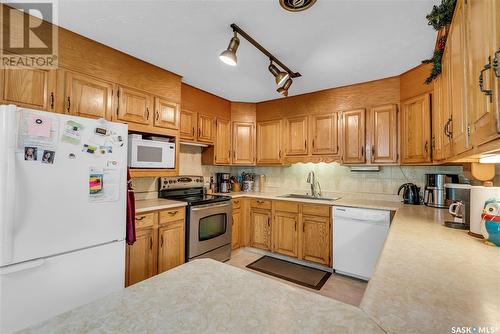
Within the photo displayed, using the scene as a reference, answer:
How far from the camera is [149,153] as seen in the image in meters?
2.45

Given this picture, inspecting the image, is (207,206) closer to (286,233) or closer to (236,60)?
(286,233)

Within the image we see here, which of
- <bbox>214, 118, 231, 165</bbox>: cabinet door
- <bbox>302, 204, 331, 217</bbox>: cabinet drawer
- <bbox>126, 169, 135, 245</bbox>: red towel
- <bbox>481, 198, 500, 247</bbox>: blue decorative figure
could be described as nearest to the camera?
<bbox>481, 198, 500, 247</bbox>: blue decorative figure

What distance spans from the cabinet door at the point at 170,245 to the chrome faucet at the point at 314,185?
1920mm

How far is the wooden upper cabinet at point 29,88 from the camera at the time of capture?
5.23 ft

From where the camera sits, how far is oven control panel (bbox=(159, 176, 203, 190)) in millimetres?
2954

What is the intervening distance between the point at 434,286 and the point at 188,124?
9.48ft

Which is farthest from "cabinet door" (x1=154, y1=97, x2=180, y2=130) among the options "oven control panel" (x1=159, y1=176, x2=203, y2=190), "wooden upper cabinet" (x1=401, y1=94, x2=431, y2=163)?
"wooden upper cabinet" (x1=401, y1=94, x2=431, y2=163)

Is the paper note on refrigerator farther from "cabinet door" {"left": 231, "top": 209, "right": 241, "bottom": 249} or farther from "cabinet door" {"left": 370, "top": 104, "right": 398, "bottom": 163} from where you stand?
"cabinet door" {"left": 370, "top": 104, "right": 398, "bottom": 163}

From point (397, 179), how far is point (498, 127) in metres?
2.61

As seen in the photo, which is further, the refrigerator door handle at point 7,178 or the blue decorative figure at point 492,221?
the refrigerator door handle at point 7,178

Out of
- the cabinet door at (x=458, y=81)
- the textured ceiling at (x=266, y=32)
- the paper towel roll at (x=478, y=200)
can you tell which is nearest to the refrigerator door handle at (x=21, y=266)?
the textured ceiling at (x=266, y=32)

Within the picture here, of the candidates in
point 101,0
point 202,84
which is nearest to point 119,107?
point 101,0

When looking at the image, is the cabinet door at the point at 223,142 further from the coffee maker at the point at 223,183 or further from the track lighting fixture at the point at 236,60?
the track lighting fixture at the point at 236,60

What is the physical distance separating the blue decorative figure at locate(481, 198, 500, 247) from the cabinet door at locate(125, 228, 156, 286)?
2477 mm
